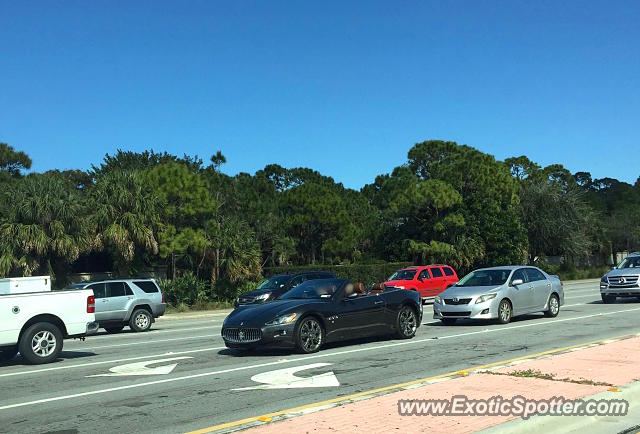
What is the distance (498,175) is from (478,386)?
41915 millimetres

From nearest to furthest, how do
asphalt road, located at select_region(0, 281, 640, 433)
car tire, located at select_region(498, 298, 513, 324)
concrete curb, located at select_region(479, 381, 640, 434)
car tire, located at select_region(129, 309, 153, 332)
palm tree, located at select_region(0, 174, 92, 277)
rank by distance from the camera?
concrete curb, located at select_region(479, 381, 640, 434) < asphalt road, located at select_region(0, 281, 640, 433) < car tire, located at select_region(498, 298, 513, 324) < car tire, located at select_region(129, 309, 153, 332) < palm tree, located at select_region(0, 174, 92, 277)

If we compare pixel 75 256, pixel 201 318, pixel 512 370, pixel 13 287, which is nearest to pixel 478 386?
pixel 512 370

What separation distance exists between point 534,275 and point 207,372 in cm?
1129

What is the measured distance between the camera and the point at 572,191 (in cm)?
5781

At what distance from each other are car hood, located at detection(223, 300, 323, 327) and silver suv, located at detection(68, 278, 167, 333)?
30.2 ft

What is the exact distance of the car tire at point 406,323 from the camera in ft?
48.5

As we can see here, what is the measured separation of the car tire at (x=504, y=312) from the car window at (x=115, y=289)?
11609mm

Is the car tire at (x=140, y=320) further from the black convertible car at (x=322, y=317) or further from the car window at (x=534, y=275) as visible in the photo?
the car window at (x=534, y=275)

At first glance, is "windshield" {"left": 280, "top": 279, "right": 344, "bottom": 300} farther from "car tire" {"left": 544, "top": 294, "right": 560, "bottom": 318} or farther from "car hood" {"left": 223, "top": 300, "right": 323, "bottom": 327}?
"car tire" {"left": 544, "top": 294, "right": 560, "bottom": 318}

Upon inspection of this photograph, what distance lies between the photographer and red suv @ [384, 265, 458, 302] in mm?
29031

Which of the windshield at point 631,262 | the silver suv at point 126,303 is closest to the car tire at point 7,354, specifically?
the silver suv at point 126,303

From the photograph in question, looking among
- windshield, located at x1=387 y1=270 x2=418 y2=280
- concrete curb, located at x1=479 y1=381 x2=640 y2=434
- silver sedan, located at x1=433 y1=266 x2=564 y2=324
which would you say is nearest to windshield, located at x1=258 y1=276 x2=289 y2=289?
windshield, located at x1=387 y1=270 x2=418 y2=280

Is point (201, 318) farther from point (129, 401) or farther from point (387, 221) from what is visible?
point (387, 221)

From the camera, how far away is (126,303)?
70.6 feet
